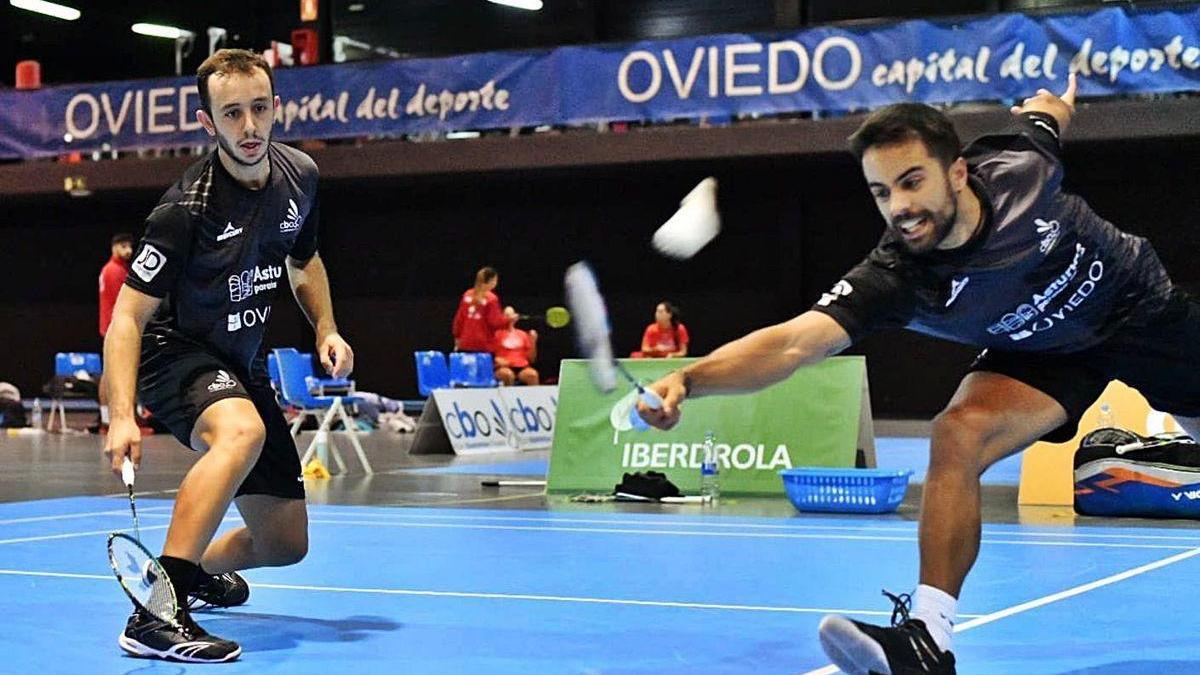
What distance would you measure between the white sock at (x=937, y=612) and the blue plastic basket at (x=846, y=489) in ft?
16.1

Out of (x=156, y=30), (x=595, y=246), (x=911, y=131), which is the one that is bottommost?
(x=911, y=131)

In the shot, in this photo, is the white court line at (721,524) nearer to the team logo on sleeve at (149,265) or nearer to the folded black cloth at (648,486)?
the folded black cloth at (648,486)

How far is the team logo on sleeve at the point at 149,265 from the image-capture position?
167 inches

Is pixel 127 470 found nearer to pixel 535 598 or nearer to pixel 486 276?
pixel 535 598

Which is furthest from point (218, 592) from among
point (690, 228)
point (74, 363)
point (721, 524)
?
point (74, 363)

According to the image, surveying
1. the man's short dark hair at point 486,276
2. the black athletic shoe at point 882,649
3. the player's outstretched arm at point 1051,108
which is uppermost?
the man's short dark hair at point 486,276

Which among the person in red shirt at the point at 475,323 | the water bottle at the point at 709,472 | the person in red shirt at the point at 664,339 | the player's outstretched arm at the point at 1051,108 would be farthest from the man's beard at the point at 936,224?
the person in red shirt at the point at 664,339

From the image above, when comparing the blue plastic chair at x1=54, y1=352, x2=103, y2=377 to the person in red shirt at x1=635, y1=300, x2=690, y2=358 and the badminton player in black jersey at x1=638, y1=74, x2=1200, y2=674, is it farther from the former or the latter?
the badminton player in black jersey at x1=638, y1=74, x2=1200, y2=674

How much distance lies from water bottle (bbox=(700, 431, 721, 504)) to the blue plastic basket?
82 cm

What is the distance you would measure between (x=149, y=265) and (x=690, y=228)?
1.58 meters

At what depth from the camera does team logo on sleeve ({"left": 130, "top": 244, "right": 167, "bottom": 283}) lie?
13.9 feet

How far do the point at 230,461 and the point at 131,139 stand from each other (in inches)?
686

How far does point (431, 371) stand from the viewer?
16.6 meters

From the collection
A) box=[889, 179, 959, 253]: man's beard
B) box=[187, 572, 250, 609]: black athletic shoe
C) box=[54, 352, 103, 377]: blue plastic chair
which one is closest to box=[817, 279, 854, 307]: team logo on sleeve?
box=[889, 179, 959, 253]: man's beard
